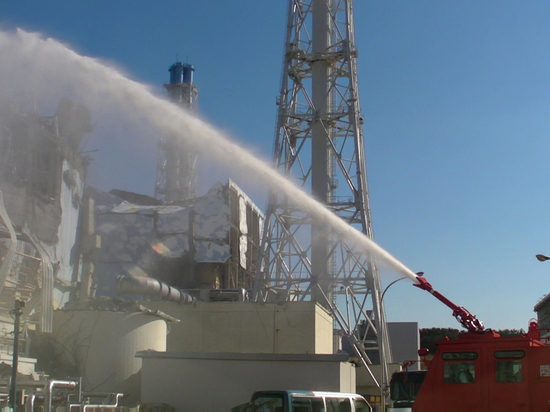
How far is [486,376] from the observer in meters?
18.3

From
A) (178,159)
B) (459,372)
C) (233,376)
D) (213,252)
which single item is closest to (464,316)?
(459,372)

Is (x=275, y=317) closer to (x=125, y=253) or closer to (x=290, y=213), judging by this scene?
(x=290, y=213)

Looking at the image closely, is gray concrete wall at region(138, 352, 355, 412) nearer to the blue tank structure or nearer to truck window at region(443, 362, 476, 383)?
truck window at region(443, 362, 476, 383)

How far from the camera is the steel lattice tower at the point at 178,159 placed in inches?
2977

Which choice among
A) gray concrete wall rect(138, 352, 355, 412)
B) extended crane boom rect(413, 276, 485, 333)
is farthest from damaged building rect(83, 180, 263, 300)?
extended crane boom rect(413, 276, 485, 333)

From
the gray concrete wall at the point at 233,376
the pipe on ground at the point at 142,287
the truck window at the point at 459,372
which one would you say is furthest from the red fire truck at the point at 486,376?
the pipe on ground at the point at 142,287

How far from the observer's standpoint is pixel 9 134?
44938mm

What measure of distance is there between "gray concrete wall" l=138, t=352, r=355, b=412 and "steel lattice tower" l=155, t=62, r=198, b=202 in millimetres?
44174

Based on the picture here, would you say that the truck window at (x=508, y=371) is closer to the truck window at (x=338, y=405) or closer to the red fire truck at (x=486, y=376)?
the red fire truck at (x=486, y=376)

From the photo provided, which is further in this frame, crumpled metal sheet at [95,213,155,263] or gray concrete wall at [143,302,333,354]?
crumpled metal sheet at [95,213,155,263]

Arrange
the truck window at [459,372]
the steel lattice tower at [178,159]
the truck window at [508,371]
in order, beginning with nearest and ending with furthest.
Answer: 1. the truck window at [508,371]
2. the truck window at [459,372]
3. the steel lattice tower at [178,159]

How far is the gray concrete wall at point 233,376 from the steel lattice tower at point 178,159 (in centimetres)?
4417

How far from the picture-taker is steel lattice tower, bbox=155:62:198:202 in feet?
248

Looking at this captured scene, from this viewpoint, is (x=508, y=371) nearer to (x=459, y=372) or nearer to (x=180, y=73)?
(x=459, y=372)
